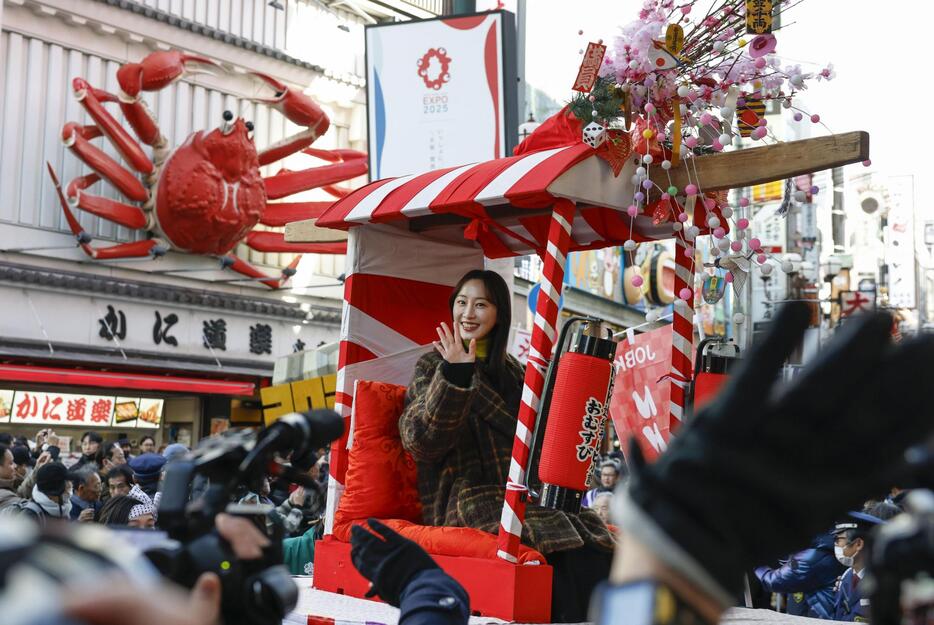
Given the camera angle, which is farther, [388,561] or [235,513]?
[388,561]

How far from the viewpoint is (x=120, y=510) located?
5.88 meters

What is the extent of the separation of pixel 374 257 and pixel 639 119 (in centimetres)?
199

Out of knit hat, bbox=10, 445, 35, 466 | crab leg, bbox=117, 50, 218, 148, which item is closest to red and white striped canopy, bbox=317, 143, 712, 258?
knit hat, bbox=10, 445, 35, 466

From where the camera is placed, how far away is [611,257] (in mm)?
26297

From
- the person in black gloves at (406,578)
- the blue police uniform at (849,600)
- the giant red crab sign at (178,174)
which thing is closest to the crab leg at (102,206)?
the giant red crab sign at (178,174)

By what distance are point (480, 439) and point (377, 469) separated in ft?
2.47

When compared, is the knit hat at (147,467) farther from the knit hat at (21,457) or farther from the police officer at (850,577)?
the police officer at (850,577)

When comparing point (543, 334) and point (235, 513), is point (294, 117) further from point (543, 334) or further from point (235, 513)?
point (235, 513)

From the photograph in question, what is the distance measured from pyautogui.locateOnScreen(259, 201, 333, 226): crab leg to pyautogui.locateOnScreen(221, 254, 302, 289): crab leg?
815 mm

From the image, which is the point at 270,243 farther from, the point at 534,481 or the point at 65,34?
the point at 534,481

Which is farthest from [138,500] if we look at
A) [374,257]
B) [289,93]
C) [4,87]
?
[289,93]

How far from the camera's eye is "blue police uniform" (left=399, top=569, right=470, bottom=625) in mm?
2176

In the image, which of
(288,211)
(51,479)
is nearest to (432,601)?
(51,479)

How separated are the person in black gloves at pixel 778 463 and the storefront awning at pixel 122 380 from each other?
14.8 metres
